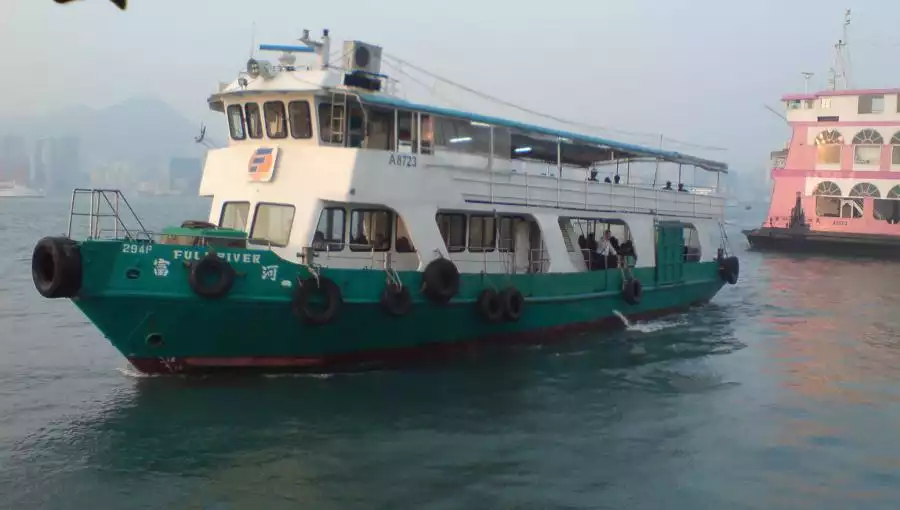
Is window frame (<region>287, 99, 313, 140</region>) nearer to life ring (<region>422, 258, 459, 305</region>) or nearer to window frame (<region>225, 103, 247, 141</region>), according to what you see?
window frame (<region>225, 103, 247, 141</region>)

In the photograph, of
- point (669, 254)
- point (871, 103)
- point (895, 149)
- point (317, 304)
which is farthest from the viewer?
point (871, 103)

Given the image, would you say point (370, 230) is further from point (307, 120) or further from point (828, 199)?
point (828, 199)

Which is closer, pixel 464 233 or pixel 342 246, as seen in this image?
pixel 342 246

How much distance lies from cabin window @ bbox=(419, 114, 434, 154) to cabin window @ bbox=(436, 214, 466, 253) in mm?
1230

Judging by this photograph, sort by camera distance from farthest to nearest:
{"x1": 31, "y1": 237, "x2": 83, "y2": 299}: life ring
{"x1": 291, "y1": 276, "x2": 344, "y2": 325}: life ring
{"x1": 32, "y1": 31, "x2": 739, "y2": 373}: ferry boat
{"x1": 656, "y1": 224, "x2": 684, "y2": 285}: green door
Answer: {"x1": 656, "y1": 224, "x2": 684, "y2": 285}: green door → {"x1": 291, "y1": 276, "x2": 344, "y2": 325}: life ring → {"x1": 32, "y1": 31, "x2": 739, "y2": 373}: ferry boat → {"x1": 31, "y1": 237, "x2": 83, "y2": 299}: life ring

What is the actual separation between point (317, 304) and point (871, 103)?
4019 cm

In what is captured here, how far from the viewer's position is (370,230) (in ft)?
41.0

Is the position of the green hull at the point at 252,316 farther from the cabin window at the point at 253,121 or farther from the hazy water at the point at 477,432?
→ the cabin window at the point at 253,121

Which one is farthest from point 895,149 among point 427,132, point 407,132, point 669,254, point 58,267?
point 58,267

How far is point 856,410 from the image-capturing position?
35.9ft

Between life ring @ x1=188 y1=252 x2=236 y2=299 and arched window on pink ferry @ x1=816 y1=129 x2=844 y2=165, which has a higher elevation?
arched window on pink ferry @ x1=816 y1=129 x2=844 y2=165

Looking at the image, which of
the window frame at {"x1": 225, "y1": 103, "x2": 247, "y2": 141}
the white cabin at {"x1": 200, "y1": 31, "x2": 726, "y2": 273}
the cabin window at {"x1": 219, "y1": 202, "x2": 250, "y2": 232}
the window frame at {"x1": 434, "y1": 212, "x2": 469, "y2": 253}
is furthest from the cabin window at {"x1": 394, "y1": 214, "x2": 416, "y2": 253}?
the window frame at {"x1": 225, "y1": 103, "x2": 247, "y2": 141}

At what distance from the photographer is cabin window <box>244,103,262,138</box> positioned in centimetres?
1251

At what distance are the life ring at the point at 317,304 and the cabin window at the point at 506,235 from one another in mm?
4395
